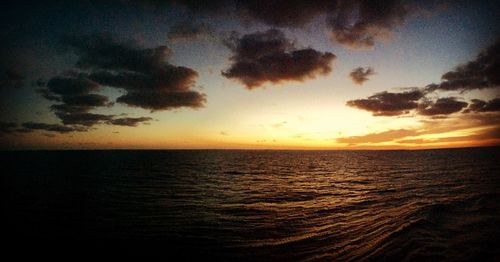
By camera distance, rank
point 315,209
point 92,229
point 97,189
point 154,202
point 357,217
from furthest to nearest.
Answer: point 97,189 < point 154,202 < point 315,209 < point 357,217 < point 92,229

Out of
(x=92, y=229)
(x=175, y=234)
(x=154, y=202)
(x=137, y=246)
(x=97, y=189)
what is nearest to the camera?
(x=137, y=246)

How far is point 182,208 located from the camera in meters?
24.2

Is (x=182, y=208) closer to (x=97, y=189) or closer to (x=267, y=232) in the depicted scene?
(x=267, y=232)

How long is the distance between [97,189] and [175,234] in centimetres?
2428

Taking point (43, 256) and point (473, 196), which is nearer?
point (43, 256)

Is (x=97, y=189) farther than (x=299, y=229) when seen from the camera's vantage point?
Yes

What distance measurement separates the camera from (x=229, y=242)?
607 inches

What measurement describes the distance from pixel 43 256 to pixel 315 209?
62.6 ft

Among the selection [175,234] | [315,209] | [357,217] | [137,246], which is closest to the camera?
[137,246]

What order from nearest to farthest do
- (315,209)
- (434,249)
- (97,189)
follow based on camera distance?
(434,249) < (315,209) < (97,189)

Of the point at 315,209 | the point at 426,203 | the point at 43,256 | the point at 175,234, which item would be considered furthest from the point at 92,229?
the point at 426,203

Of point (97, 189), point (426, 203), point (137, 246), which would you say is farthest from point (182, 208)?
point (426, 203)

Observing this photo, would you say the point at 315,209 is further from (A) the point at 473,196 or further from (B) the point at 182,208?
(A) the point at 473,196

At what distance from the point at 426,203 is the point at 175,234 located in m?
21.8
